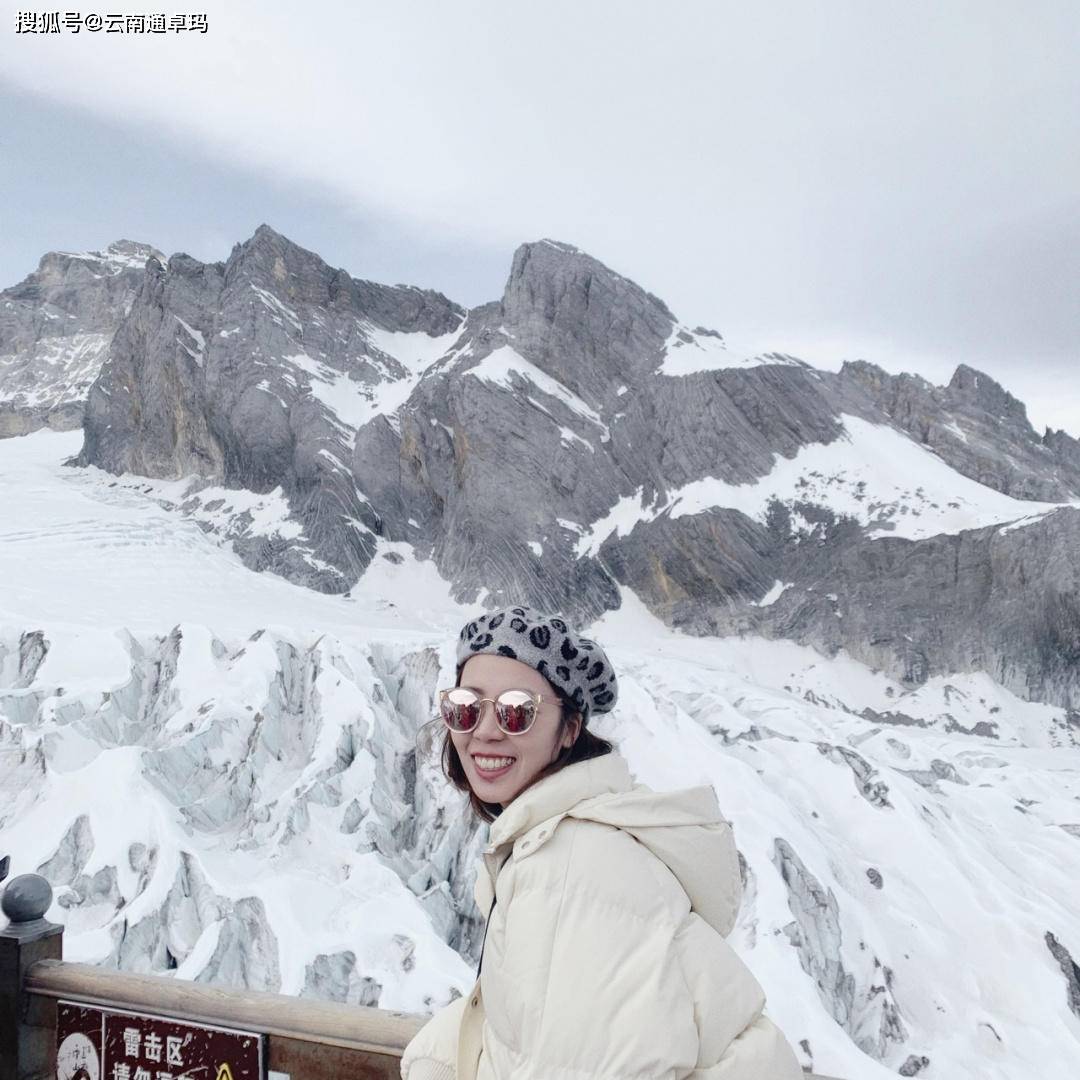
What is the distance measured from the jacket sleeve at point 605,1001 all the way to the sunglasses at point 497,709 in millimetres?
454

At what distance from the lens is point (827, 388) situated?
38.6m

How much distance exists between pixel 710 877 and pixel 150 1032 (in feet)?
7.99

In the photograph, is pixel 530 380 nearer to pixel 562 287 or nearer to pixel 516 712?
pixel 562 287

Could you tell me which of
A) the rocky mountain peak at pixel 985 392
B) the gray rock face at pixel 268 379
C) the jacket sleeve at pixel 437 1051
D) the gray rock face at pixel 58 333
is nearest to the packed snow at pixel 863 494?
the rocky mountain peak at pixel 985 392

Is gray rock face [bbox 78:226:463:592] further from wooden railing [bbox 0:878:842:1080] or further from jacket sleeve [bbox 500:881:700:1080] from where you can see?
jacket sleeve [bbox 500:881:700:1080]

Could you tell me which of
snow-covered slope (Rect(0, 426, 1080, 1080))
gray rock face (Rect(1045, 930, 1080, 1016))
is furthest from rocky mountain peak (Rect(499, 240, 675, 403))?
gray rock face (Rect(1045, 930, 1080, 1016))

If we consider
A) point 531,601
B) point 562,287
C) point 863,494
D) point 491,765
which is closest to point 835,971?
point 491,765

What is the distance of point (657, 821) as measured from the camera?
136cm

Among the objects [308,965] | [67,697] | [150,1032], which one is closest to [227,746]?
[67,697]

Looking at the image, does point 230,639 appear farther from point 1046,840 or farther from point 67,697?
point 1046,840

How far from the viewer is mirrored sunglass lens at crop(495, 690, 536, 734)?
5.53 ft

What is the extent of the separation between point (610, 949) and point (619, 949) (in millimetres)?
13

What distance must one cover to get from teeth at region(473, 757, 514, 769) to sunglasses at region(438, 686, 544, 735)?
61 millimetres

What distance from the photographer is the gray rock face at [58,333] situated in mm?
76125
